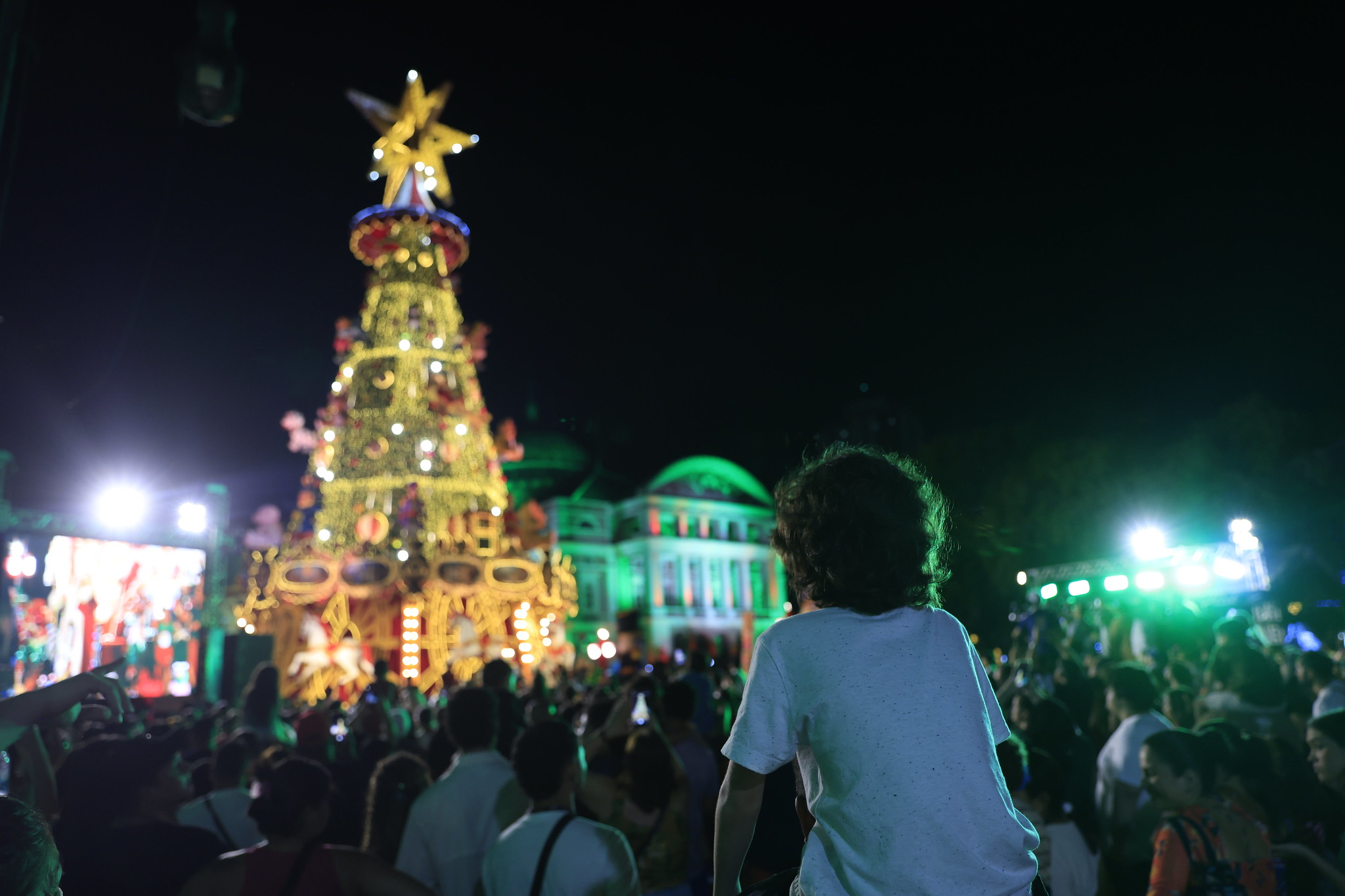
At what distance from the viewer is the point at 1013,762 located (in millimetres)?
3684

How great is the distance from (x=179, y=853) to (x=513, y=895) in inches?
62.5

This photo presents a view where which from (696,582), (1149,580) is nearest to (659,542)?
(696,582)

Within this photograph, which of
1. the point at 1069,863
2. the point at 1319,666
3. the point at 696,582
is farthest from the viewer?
the point at 696,582

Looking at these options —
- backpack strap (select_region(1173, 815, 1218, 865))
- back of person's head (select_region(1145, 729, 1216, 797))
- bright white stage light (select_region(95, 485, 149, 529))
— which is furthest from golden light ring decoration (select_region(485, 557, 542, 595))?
backpack strap (select_region(1173, 815, 1218, 865))

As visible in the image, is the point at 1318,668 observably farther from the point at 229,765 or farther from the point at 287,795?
the point at 229,765

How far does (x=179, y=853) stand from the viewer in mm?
3760

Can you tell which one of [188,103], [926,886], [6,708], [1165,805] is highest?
[188,103]

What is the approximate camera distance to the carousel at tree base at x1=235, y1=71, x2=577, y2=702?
87.6 ft

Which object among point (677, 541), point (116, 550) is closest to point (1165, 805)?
point (116, 550)

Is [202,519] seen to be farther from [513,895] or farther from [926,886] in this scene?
[926,886]

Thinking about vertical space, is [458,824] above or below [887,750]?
below

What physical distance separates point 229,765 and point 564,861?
120 inches

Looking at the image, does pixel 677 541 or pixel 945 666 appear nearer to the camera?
pixel 945 666

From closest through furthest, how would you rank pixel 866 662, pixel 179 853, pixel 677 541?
pixel 866 662
pixel 179 853
pixel 677 541
